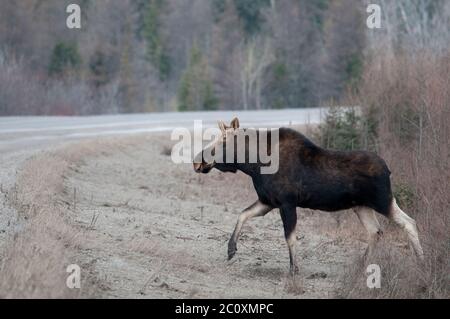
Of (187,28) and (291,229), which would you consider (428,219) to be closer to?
(291,229)

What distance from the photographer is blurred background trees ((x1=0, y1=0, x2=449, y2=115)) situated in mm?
49594

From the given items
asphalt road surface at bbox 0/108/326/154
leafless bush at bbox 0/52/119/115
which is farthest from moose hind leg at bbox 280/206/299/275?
leafless bush at bbox 0/52/119/115

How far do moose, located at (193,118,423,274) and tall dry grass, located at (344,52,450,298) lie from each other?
62 cm

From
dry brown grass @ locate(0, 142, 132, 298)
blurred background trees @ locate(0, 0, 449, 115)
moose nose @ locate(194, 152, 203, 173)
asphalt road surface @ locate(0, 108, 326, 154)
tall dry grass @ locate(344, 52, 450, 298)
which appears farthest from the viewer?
blurred background trees @ locate(0, 0, 449, 115)

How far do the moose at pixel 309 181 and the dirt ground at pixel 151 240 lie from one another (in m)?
0.82

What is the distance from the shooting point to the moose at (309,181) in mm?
12055

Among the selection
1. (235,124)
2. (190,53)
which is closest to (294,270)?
(235,124)

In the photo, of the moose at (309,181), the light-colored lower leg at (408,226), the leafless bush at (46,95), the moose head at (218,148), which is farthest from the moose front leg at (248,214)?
the leafless bush at (46,95)

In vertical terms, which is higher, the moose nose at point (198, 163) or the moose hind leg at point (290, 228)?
the moose nose at point (198, 163)

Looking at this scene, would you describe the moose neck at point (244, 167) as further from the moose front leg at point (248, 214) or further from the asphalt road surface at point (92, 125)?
the asphalt road surface at point (92, 125)

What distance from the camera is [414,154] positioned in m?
17.8

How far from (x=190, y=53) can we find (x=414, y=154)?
48670mm

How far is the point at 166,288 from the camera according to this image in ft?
34.1

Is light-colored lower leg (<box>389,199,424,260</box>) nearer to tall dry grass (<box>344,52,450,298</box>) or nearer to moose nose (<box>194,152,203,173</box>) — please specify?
tall dry grass (<box>344,52,450,298</box>)
